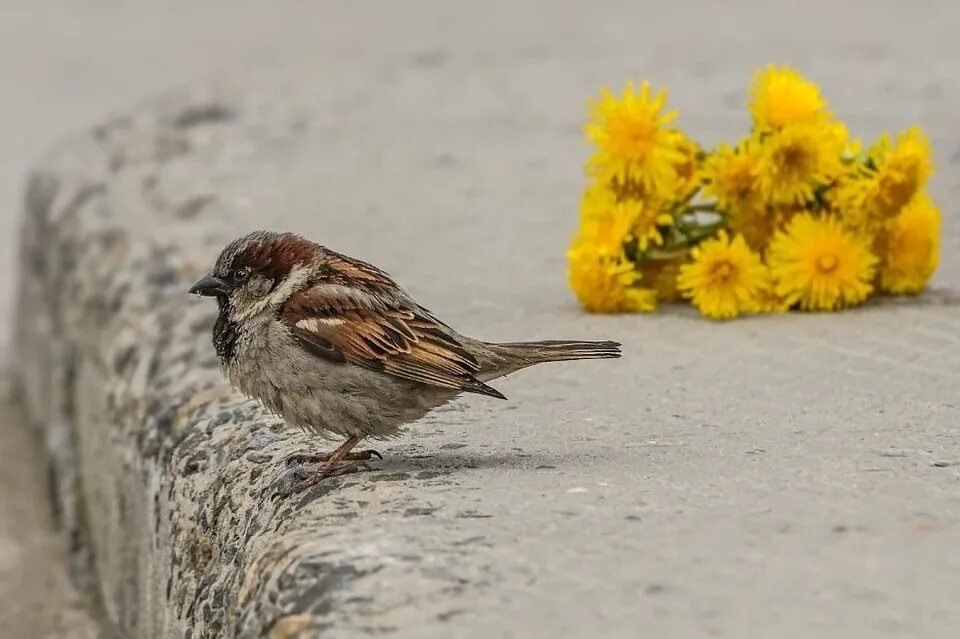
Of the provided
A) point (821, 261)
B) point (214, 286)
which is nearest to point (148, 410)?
point (214, 286)

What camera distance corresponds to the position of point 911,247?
18.0 feet

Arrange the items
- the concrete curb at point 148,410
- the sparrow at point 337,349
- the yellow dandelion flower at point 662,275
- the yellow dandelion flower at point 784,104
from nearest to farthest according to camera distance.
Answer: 1. the concrete curb at point 148,410
2. the sparrow at point 337,349
3. the yellow dandelion flower at point 784,104
4. the yellow dandelion flower at point 662,275

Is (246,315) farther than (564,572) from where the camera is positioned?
Yes

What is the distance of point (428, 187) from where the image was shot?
7.50 meters

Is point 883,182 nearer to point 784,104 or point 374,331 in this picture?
point 784,104

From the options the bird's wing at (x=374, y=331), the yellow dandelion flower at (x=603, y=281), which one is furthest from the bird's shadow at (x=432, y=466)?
the yellow dandelion flower at (x=603, y=281)

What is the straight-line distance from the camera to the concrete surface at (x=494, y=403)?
3158 millimetres

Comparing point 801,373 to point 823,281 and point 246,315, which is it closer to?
point 823,281

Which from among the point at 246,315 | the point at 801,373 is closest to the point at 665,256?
the point at 801,373

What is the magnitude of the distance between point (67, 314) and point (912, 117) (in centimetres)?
364

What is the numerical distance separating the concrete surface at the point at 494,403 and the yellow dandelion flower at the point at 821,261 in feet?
0.38

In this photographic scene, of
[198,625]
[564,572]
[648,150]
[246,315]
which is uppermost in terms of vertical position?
[648,150]

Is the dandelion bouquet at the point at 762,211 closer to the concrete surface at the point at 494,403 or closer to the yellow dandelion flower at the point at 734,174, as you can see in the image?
the yellow dandelion flower at the point at 734,174

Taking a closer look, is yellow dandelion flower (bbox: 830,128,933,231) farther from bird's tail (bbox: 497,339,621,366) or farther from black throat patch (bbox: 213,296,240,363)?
black throat patch (bbox: 213,296,240,363)
